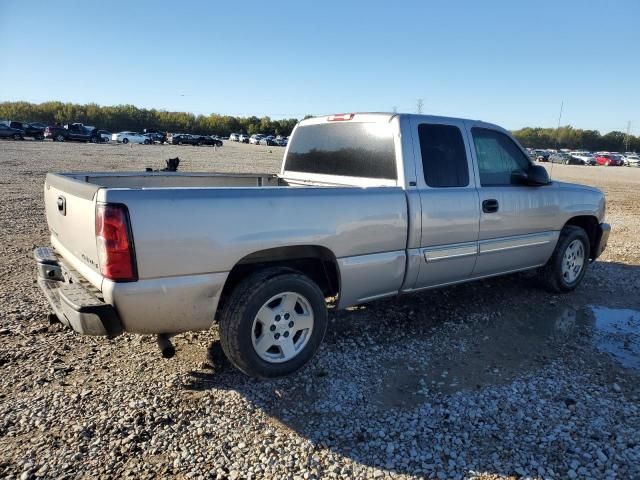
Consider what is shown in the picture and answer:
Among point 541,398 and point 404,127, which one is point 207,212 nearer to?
point 404,127

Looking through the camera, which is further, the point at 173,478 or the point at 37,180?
the point at 37,180

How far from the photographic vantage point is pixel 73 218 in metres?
3.30

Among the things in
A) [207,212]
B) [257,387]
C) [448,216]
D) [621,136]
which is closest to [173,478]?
[257,387]

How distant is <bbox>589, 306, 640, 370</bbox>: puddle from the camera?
423cm

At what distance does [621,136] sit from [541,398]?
425 feet

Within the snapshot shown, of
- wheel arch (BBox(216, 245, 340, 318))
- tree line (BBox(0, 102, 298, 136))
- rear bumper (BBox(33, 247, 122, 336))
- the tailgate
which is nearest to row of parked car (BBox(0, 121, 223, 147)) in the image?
tree line (BBox(0, 102, 298, 136))

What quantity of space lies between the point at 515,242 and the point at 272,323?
2.88m

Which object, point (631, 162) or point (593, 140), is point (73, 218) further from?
point (593, 140)

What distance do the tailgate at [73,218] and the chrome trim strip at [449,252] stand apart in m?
2.65

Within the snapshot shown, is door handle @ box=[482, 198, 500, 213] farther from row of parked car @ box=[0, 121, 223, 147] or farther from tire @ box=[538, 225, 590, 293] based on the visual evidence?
row of parked car @ box=[0, 121, 223, 147]

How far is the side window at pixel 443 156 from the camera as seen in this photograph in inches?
168

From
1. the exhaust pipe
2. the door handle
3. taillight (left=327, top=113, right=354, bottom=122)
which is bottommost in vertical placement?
the exhaust pipe

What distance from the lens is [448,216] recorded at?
4.26 metres

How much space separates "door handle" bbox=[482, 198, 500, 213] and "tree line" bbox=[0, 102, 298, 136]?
302 ft
